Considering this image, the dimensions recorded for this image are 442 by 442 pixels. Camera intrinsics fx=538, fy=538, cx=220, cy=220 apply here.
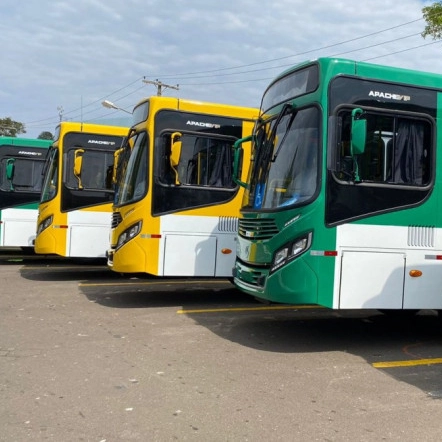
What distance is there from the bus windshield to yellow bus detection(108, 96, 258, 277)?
1918mm

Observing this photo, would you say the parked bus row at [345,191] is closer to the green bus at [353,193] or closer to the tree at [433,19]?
the green bus at [353,193]

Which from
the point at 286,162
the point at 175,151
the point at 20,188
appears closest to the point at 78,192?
the point at 20,188

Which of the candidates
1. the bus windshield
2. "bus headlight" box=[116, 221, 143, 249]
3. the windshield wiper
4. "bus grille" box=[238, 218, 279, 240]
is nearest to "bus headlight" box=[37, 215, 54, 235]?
"bus headlight" box=[116, 221, 143, 249]

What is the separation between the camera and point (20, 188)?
1484cm

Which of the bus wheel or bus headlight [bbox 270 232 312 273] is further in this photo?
the bus wheel

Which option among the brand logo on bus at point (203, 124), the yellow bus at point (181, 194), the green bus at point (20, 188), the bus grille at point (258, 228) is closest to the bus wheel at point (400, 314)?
the yellow bus at point (181, 194)

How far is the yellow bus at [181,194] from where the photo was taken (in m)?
9.03

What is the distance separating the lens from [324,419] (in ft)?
14.9

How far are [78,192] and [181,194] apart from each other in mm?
4205

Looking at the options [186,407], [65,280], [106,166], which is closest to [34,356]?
[186,407]

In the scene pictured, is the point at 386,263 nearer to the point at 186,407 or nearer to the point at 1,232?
the point at 186,407

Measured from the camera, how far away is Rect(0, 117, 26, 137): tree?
6353cm

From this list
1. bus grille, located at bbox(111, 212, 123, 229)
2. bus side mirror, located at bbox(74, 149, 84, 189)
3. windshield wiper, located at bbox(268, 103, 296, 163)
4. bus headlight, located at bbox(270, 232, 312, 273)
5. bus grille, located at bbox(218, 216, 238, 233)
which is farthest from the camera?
bus side mirror, located at bbox(74, 149, 84, 189)

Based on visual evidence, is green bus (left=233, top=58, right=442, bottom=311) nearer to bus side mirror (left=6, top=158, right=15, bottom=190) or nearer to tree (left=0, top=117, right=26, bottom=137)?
bus side mirror (left=6, top=158, right=15, bottom=190)
